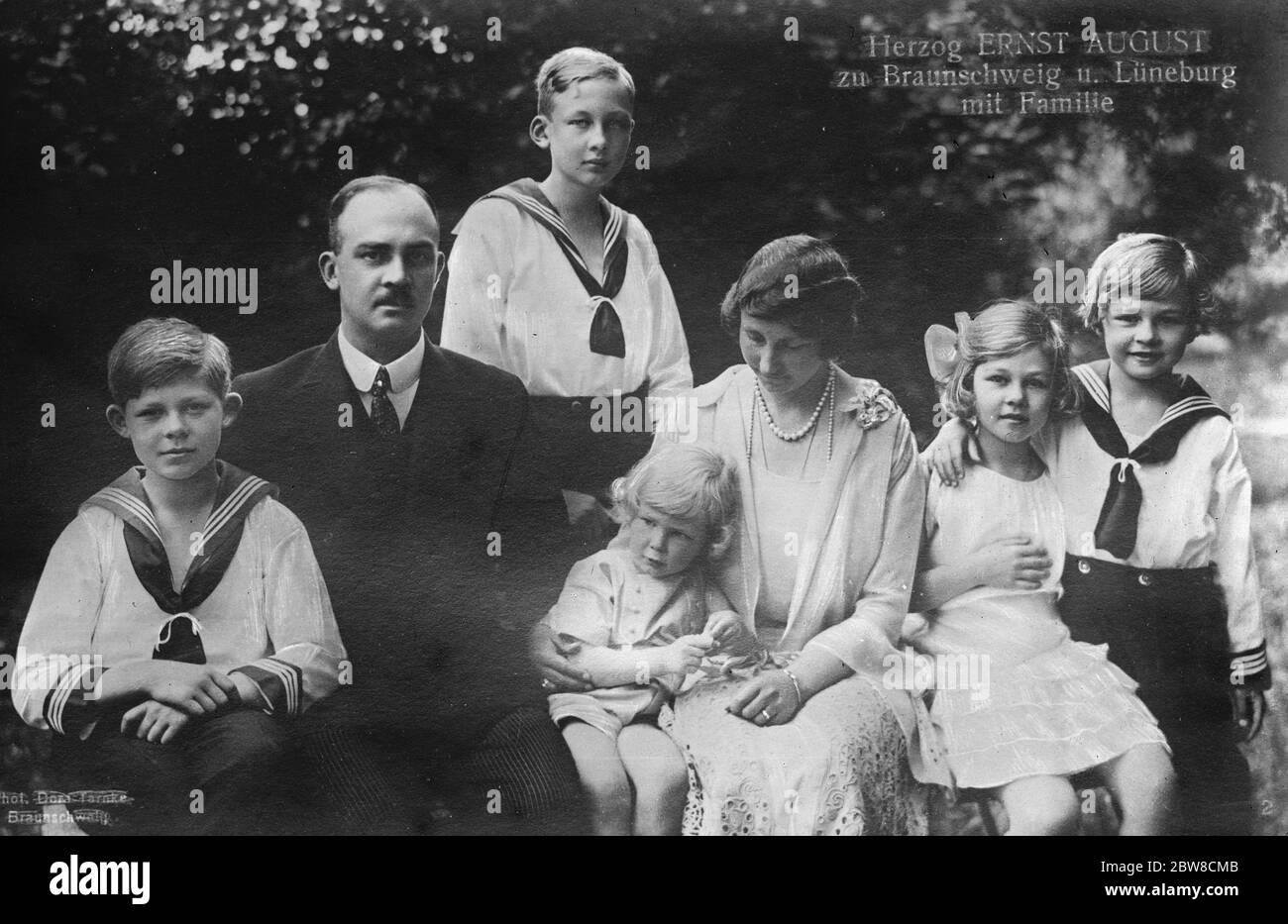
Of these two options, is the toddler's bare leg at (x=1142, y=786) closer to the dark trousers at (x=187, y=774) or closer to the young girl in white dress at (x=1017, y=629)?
the young girl in white dress at (x=1017, y=629)

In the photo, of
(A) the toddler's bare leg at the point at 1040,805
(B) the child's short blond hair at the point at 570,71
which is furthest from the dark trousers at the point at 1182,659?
(B) the child's short blond hair at the point at 570,71

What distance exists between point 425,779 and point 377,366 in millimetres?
1477

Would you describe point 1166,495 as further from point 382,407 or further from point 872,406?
point 382,407

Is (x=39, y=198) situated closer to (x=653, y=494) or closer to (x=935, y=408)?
(x=653, y=494)

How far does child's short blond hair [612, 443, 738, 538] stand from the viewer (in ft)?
16.4

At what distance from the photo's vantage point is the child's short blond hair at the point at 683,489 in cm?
501

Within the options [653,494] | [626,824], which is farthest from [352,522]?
[626,824]

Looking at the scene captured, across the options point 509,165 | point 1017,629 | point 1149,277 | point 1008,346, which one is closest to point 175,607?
point 509,165

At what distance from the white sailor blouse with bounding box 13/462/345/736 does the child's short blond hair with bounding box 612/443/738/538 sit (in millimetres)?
1153

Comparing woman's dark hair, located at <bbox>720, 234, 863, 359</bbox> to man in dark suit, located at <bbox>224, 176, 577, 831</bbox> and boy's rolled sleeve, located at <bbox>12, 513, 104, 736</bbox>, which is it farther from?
boy's rolled sleeve, located at <bbox>12, 513, 104, 736</bbox>

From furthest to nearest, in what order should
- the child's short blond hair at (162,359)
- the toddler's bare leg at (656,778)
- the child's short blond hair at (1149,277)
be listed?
the child's short blond hair at (1149,277) < the child's short blond hair at (162,359) < the toddler's bare leg at (656,778)

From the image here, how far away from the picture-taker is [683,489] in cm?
502

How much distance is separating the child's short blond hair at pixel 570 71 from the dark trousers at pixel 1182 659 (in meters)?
2.42
